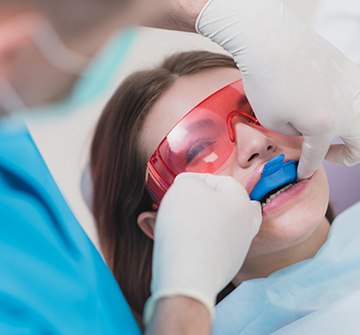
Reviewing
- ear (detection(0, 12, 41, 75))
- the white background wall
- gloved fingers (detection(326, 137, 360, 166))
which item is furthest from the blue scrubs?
the white background wall

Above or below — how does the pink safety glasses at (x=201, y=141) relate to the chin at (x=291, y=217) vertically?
above

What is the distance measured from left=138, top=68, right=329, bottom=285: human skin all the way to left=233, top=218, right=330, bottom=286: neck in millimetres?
12

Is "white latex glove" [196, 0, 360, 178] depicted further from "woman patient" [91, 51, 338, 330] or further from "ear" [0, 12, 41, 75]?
"ear" [0, 12, 41, 75]

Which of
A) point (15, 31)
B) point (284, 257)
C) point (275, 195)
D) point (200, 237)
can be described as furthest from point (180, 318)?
point (284, 257)

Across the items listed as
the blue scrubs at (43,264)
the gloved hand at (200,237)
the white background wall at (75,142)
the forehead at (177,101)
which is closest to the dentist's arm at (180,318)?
Answer: the gloved hand at (200,237)

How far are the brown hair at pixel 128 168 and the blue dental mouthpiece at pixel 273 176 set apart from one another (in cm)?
28

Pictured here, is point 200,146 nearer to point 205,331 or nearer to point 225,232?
point 225,232

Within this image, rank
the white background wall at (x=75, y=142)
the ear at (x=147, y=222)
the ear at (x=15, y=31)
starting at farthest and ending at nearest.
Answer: the white background wall at (x=75, y=142) < the ear at (x=147, y=222) < the ear at (x=15, y=31)

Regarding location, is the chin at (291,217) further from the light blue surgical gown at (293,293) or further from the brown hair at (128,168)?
the brown hair at (128,168)

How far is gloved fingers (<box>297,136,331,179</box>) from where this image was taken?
1.20 meters

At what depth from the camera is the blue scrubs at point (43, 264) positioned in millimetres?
925

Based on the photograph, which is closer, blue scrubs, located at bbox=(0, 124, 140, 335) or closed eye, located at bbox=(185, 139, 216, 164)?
blue scrubs, located at bbox=(0, 124, 140, 335)

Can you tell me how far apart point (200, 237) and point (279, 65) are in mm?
380

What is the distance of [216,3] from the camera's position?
3.77ft
